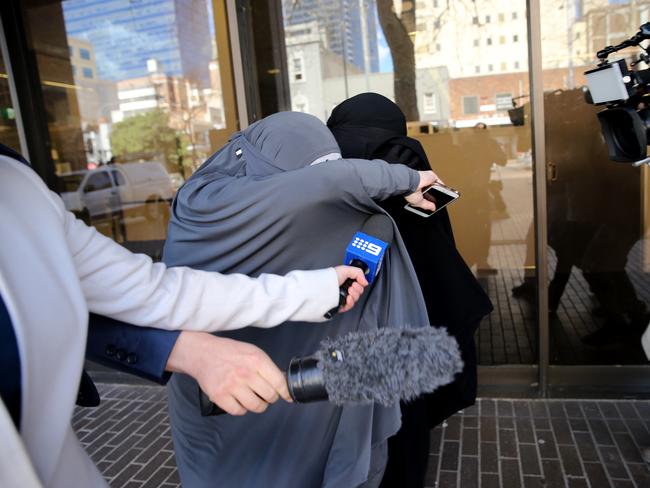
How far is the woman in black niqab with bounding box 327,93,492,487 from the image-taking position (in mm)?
1986

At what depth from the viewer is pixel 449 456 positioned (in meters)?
3.27

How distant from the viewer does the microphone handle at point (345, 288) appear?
135cm

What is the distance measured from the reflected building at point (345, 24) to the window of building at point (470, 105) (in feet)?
2.43

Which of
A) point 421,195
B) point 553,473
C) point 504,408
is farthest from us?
point 504,408

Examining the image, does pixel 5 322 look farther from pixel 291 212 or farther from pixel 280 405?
pixel 280 405

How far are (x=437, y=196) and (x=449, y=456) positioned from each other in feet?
6.79

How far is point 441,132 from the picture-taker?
4.18 metres

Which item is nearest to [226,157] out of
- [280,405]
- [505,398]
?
[280,405]

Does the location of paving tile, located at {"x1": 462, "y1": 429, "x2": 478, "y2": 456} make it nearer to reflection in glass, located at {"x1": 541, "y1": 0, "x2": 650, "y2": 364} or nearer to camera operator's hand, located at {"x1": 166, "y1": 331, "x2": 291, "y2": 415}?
reflection in glass, located at {"x1": 541, "y1": 0, "x2": 650, "y2": 364}

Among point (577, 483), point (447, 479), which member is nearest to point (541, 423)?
point (577, 483)

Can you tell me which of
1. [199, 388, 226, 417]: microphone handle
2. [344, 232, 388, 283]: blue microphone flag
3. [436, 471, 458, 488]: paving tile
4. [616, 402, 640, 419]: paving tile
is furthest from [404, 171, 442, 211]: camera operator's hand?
[616, 402, 640, 419]: paving tile

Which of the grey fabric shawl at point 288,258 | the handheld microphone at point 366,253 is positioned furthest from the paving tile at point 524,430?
the handheld microphone at point 366,253

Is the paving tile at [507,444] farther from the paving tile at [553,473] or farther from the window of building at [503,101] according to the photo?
the window of building at [503,101]

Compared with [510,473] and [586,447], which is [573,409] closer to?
[586,447]
